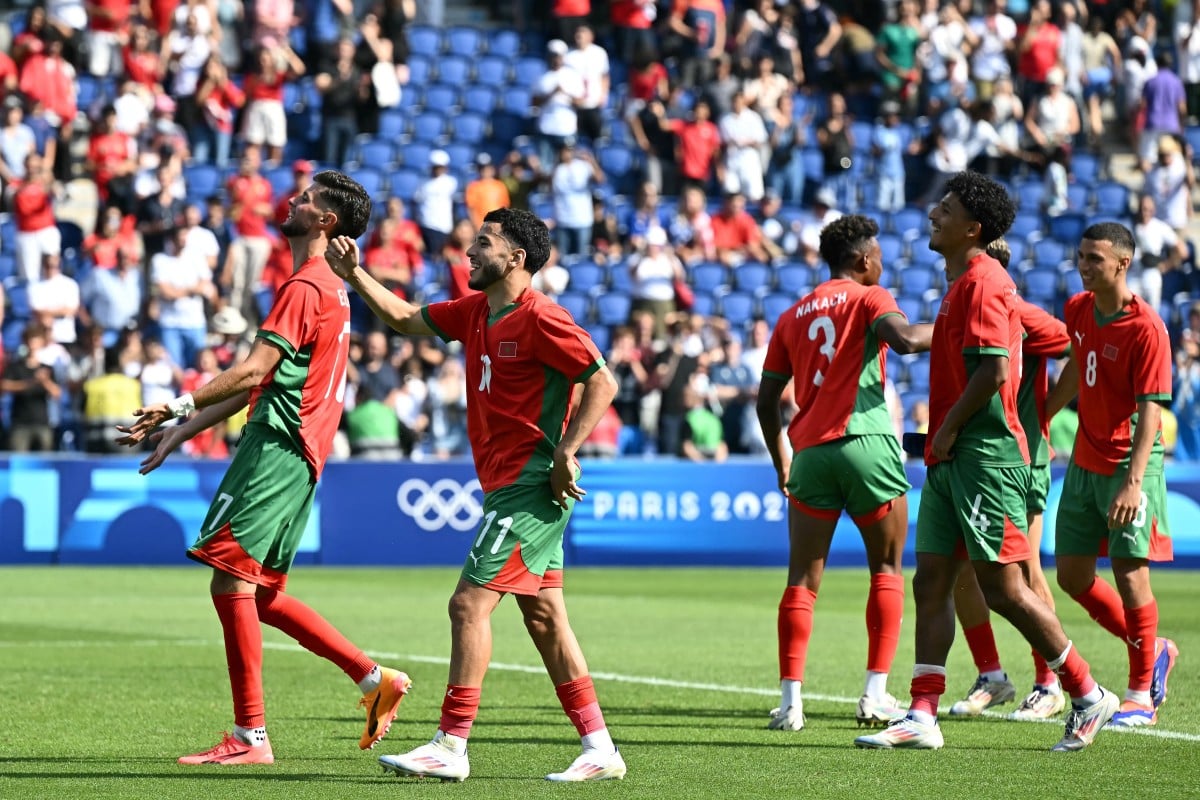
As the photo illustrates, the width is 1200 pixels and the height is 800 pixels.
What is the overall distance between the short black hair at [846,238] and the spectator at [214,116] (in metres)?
16.1

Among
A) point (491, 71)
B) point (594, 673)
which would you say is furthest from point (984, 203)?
point (491, 71)

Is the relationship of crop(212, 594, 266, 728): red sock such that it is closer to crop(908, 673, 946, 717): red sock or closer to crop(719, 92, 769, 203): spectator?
crop(908, 673, 946, 717): red sock

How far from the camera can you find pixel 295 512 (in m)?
7.68

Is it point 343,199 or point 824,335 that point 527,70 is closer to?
point 824,335

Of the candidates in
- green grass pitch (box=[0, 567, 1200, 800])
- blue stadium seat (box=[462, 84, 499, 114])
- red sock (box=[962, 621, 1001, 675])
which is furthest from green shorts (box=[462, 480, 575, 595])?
blue stadium seat (box=[462, 84, 499, 114])

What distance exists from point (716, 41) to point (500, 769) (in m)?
20.6

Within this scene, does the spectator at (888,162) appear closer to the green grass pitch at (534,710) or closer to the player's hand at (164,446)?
the green grass pitch at (534,710)

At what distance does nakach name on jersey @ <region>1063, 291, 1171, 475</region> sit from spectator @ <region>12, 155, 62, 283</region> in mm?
15047

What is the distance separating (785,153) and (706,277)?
9.16 ft

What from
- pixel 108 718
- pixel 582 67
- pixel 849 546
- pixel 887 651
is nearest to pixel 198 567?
pixel 849 546

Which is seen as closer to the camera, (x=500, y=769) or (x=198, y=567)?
(x=500, y=769)

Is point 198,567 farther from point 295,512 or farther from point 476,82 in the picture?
point 295,512

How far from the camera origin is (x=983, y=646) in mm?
9375

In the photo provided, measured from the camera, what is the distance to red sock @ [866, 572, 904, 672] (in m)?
8.78
